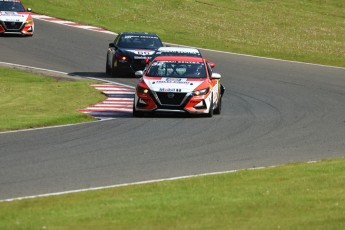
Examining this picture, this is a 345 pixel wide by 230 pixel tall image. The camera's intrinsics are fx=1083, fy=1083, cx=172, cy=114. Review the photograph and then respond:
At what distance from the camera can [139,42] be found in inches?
1315

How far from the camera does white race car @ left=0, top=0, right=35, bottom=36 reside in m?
41.4

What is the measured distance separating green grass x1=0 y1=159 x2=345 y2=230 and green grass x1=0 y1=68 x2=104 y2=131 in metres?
7.20

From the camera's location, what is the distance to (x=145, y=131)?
67.1 feet

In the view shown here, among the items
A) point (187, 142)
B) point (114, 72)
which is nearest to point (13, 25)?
point (114, 72)

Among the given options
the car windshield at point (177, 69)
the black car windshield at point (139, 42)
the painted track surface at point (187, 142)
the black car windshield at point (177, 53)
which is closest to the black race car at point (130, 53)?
the black car windshield at point (139, 42)

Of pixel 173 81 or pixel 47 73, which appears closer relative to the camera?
pixel 173 81

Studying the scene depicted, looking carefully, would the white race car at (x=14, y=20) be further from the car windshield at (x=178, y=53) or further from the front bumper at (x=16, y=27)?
the car windshield at (x=178, y=53)

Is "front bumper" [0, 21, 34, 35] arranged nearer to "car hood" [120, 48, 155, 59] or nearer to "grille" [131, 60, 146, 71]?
"car hood" [120, 48, 155, 59]

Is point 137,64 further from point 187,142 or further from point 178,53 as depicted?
point 187,142

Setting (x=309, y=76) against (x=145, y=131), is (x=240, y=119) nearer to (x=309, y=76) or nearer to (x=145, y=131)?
(x=145, y=131)

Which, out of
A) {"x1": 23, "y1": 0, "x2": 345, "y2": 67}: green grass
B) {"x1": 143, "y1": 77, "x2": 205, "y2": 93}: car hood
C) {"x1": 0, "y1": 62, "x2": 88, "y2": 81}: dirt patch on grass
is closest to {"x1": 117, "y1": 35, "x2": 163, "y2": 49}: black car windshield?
{"x1": 0, "y1": 62, "x2": 88, "y2": 81}: dirt patch on grass

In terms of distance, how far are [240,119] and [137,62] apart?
9930 millimetres

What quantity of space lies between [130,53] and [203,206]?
20.4 m

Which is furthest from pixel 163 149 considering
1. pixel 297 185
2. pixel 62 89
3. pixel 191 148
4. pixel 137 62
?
pixel 137 62
